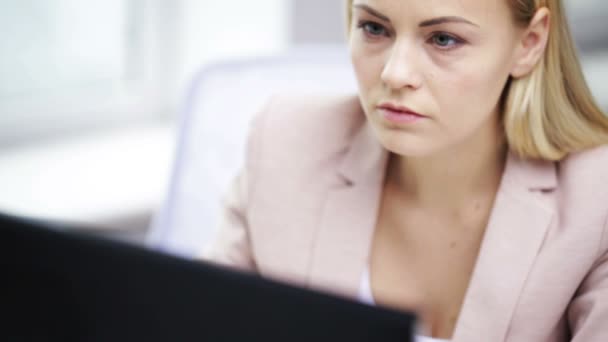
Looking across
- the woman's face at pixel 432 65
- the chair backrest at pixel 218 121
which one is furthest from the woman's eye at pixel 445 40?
the chair backrest at pixel 218 121

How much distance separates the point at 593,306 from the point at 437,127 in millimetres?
283

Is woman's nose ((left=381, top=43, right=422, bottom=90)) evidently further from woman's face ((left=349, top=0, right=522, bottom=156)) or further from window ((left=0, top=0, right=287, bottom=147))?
window ((left=0, top=0, right=287, bottom=147))

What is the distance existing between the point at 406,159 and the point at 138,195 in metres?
0.92

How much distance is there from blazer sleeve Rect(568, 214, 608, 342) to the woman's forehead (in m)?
0.29

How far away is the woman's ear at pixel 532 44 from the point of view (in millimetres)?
1094

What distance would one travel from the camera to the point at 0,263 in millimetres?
626

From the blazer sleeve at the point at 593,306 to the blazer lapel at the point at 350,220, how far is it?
0.30 metres

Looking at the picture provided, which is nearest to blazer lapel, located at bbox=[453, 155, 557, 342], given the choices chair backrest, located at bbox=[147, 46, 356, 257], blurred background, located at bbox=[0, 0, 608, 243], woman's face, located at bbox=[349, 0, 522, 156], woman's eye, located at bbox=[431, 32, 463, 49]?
woman's face, located at bbox=[349, 0, 522, 156]

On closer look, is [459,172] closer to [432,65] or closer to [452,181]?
[452,181]

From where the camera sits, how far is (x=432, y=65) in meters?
1.07

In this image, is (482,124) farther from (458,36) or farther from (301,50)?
(301,50)

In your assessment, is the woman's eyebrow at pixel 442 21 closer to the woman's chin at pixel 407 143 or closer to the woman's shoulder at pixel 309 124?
the woman's chin at pixel 407 143

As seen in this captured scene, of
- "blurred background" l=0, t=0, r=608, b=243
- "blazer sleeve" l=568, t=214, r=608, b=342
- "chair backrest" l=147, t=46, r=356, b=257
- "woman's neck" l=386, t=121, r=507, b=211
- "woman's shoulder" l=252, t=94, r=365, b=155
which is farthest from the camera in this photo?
"blurred background" l=0, t=0, r=608, b=243

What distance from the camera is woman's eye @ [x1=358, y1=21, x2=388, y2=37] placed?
111cm
